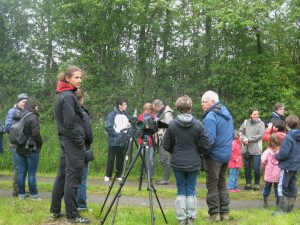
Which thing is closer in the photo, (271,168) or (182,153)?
(182,153)

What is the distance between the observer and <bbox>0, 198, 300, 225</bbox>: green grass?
5.40 meters

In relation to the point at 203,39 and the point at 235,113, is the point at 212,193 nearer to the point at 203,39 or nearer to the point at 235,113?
the point at 235,113

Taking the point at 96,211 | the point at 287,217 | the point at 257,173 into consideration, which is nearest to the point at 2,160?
the point at 96,211

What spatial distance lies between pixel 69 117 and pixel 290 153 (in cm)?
403

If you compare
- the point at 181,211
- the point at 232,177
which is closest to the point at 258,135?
the point at 232,177

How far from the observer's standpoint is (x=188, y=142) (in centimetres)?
526

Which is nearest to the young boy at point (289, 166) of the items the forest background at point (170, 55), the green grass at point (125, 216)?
the green grass at point (125, 216)

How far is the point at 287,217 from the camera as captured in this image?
228 inches

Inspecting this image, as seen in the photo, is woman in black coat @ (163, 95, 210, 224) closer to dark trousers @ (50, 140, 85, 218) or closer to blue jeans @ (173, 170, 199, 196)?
blue jeans @ (173, 170, 199, 196)

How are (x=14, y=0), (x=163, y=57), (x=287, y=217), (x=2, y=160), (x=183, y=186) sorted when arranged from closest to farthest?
(x=183, y=186)
(x=287, y=217)
(x=2, y=160)
(x=163, y=57)
(x=14, y=0)

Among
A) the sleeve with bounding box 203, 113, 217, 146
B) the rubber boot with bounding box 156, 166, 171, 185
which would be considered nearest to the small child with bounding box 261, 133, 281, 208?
the sleeve with bounding box 203, 113, 217, 146

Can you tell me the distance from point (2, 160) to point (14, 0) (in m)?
8.45

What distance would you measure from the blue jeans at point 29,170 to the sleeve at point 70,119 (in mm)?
2239

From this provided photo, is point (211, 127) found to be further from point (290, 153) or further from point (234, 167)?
point (234, 167)
